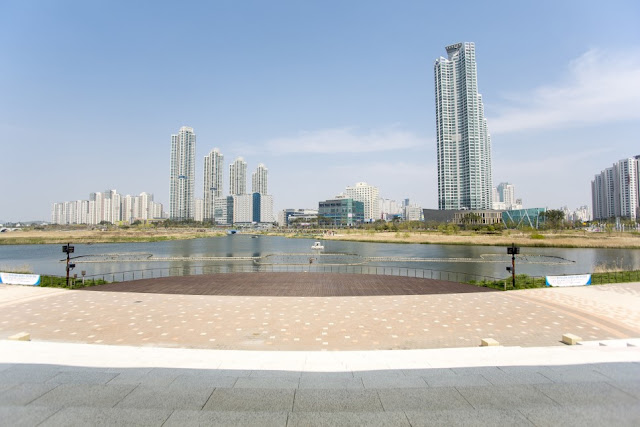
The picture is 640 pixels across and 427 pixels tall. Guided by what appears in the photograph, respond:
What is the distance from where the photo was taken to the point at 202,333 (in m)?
13.4

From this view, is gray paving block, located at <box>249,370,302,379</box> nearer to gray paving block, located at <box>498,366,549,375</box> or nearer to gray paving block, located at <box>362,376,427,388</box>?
gray paving block, located at <box>362,376,427,388</box>

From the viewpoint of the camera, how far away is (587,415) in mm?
5254

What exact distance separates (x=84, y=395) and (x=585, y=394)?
9.12 m

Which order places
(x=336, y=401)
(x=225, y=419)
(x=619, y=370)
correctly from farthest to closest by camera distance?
(x=619, y=370) < (x=336, y=401) < (x=225, y=419)

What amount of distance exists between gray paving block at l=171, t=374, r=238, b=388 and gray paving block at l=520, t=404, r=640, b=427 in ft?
17.6

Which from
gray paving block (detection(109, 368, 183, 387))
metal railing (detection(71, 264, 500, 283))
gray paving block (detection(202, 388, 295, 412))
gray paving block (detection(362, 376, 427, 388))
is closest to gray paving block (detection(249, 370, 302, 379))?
gray paving block (detection(202, 388, 295, 412))

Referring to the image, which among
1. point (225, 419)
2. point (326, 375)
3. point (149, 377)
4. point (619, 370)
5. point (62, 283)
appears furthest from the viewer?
point (62, 283)

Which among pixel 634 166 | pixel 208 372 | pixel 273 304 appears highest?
pixel 634 166

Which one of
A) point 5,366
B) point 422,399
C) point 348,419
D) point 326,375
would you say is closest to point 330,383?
point 326,375

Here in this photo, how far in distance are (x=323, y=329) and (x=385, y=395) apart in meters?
8.08

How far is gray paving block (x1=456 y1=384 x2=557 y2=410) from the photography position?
568cm

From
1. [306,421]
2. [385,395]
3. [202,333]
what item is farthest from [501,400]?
[202,333]

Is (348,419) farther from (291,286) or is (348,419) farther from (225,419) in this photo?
(291,286)

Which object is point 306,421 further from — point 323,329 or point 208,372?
point 323,329
